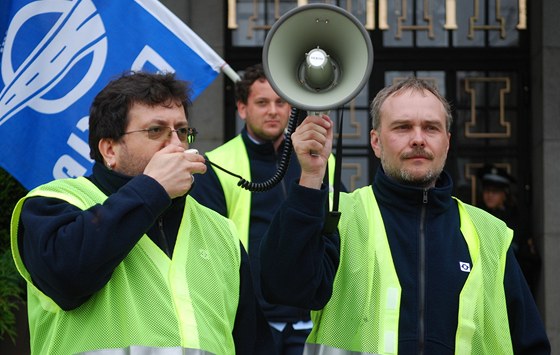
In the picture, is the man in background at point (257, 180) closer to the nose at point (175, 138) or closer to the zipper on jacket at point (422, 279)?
the zipper on jacket at point (422, 279)

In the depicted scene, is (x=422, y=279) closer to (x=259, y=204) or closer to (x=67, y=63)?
(x=259, y=204)

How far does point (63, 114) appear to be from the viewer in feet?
18.8

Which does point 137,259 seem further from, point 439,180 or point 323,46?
point 439,180

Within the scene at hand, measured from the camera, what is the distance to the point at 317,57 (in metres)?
3.62

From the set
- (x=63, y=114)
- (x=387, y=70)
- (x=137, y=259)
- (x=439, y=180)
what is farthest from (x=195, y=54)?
(x=387, y=70)

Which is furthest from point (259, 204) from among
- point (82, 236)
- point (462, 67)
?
point (462, 67)

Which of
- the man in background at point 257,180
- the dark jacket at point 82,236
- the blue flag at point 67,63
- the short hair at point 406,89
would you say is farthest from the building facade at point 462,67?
the dark jacket at point 82,236

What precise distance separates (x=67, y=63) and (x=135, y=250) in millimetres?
2412

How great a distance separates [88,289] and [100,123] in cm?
66

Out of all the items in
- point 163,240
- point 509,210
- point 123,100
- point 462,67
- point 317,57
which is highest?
point 462,67

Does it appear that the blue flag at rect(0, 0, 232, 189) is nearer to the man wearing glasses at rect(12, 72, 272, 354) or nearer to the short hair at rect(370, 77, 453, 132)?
the short hair at rect(370, 77, 453, 132)

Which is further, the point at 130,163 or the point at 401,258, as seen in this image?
the point at 401,258

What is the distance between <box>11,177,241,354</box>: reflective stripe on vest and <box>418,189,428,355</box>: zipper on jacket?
614mm

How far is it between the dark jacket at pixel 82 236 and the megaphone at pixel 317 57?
523mm
